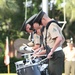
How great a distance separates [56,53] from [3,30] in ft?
77.3

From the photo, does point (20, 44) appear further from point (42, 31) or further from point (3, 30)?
point (3, 30)

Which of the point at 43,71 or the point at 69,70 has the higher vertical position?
the point at 43,71

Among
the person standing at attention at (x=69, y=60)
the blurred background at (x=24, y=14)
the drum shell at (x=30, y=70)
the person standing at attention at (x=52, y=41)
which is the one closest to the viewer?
the person standing at attention at (x=52, y=41)

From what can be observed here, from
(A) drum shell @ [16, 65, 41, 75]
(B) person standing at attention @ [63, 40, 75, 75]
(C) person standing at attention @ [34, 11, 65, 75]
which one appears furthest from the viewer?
(B) person standing at attention @ [63, 40, 75, 75]

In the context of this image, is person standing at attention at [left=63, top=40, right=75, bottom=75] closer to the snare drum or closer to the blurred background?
the snare drum

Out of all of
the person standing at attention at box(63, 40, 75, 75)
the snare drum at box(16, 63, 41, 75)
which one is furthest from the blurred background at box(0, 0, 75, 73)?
the snare drum at box(16, 63, 41, 75)

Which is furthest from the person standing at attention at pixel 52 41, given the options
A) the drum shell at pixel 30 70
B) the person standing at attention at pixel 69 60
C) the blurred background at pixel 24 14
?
the blurred background at pixel 24 14

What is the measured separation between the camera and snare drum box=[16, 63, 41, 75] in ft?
19.7

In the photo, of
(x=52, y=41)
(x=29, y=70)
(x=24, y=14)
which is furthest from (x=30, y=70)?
(x=24, y=14)

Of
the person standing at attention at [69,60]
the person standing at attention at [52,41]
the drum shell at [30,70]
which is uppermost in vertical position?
the person standing at attention at [52,41]

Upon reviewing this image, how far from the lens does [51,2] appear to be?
2856cm

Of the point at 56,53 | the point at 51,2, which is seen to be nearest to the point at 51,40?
the point at 56,53

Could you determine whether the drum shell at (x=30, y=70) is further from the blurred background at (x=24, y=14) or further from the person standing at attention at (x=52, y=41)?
the blurred background at (x=24, y=14)

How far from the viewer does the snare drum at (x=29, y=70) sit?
6002 mm
